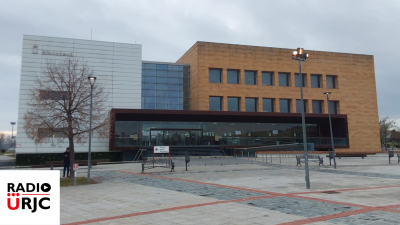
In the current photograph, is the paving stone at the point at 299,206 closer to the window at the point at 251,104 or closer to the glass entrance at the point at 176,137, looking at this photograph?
the glass entrance at the point at 176,137

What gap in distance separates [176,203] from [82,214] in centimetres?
296

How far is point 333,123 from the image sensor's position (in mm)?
48469

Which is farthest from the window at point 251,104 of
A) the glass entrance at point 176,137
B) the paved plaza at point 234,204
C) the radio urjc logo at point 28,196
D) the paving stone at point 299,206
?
the radio urjc logo at point 28,196

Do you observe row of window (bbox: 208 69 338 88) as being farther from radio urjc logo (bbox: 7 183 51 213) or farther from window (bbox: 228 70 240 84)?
radio urjc logo (bbox: 7 183 51 213)

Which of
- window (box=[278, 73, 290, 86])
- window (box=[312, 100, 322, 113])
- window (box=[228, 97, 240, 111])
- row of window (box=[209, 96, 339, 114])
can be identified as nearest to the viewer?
row of window (box=[209, 96, 339, 114])

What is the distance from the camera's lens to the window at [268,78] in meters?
48.4

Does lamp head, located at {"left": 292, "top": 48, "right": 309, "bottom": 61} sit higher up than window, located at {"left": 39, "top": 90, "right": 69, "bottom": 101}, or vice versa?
lamp head, located at {"left": 292, "top": 48, "right": 309, "bottom": 61}

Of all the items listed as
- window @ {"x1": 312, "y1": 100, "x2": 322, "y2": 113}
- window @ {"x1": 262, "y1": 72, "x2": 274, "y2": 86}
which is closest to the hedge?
window @ {"x1": 262, "y1": 72, "x2": 274, "y2": 86}

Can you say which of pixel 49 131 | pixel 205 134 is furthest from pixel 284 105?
pixel 49 131

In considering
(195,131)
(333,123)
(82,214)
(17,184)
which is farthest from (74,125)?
(333,123)

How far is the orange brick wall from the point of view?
45.1 metres

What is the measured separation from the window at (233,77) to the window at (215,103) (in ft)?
10.7

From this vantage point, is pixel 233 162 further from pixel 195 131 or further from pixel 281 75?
pixel 281 75

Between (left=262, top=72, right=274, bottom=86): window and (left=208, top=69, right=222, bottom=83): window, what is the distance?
23.2 feet
